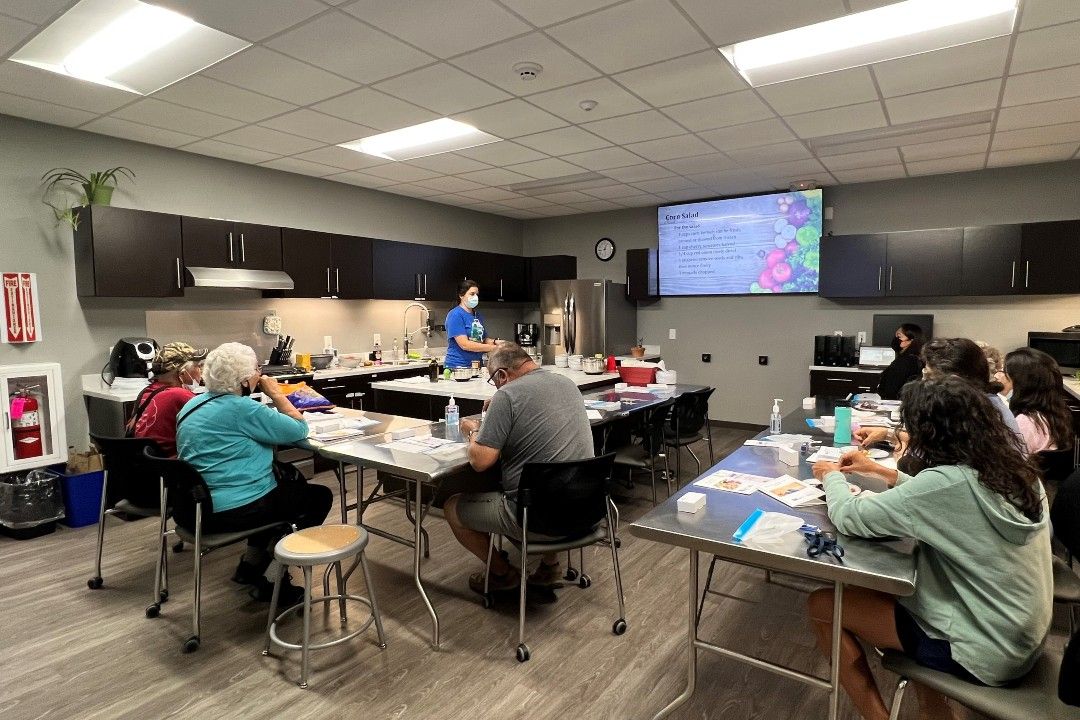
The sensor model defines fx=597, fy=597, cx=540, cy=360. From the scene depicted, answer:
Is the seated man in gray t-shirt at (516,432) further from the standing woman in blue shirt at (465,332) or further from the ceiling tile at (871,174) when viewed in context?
the ceiling tile at (871,174)

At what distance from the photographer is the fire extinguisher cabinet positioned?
3938 mm

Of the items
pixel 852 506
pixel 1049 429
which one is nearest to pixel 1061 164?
pixel 1049 429

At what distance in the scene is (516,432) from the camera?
262 cm

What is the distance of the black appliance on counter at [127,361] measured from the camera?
4.45 m

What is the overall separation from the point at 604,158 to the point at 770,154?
1455 mm

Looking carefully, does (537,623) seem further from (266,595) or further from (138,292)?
(138,292)

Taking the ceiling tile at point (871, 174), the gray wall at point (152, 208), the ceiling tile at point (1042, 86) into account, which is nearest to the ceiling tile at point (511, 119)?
the gray wall at point (152, 208)

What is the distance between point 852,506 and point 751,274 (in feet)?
18.7

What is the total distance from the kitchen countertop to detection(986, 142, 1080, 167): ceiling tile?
3.89 meters

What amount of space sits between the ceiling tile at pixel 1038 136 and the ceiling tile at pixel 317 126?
4.88 metres

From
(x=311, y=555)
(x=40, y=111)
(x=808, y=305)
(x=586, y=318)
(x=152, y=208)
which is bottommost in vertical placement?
(x=311, y=555)

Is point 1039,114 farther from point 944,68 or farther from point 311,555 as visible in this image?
point 311,555

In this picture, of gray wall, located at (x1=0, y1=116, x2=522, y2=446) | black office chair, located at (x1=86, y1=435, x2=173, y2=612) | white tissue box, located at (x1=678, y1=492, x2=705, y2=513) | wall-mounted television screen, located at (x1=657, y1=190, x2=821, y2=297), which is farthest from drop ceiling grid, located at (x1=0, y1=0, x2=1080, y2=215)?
white tissue box, located at (x1=678, y1=492, x2=705, y2=513)

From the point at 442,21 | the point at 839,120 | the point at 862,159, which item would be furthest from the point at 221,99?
the point at 862,159
